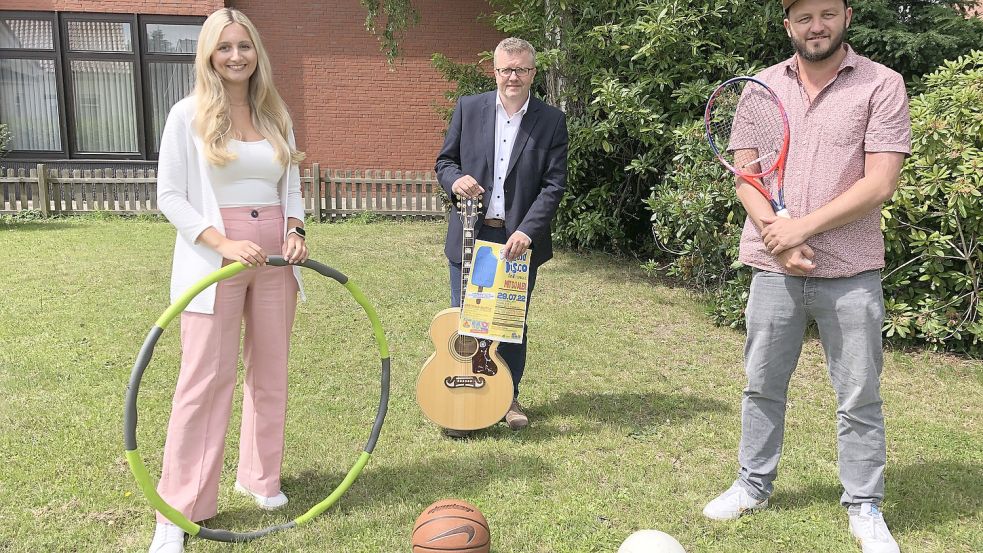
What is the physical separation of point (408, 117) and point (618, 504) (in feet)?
41.6

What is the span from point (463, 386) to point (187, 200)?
1934 millimetres

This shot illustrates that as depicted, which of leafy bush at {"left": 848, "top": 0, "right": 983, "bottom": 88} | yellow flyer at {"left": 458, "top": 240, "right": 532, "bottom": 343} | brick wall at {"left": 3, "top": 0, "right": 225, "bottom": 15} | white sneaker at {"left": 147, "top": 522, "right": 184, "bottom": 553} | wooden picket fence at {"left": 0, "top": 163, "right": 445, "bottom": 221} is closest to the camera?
white sneaker at {"left": 147, "top": 522, "right": 184, "bottom": 553}

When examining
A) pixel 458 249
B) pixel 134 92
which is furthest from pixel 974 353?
pixel 134 92

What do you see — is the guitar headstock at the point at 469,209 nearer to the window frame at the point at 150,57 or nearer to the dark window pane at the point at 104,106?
the window frame at the point at 150,57

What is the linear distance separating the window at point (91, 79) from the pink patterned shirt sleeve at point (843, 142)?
45.5 ft

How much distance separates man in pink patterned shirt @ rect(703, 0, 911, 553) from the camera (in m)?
3.04

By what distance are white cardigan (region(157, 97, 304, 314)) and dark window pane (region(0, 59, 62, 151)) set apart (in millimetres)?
13793

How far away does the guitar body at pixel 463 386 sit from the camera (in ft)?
14.5

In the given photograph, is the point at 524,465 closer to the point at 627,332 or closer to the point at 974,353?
the point at 627,332

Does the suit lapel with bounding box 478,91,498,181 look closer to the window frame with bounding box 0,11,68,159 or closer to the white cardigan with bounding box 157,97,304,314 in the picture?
the white cardigan with bounding box 157,97,304,314

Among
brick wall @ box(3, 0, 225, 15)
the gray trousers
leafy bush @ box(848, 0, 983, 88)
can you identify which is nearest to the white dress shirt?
the gray trousers

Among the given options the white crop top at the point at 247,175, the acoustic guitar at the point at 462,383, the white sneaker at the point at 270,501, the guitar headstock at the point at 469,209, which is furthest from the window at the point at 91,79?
the white sneaker at the point at 270,501

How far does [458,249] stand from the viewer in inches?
174

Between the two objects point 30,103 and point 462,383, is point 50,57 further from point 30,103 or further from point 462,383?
point 462,383
